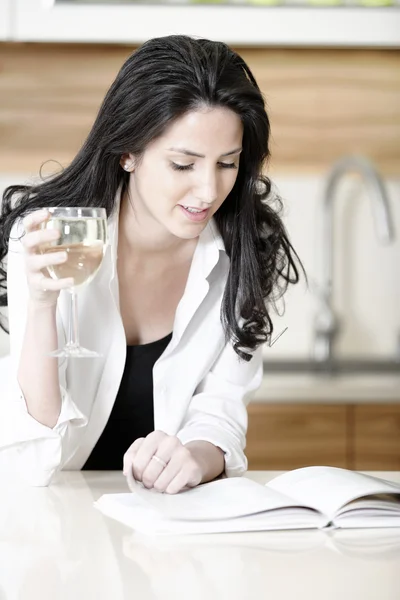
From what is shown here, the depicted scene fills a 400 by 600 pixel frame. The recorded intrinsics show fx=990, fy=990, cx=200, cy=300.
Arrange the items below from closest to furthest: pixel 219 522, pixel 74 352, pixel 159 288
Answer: pixel 219 522
pixel 74 352
pixel 159 288

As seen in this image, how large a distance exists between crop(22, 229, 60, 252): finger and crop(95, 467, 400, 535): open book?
363mm

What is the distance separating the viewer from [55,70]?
10.6 feet

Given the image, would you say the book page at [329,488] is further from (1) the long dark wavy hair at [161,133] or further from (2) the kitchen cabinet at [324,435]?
(2) the kitchen cabinet at [324,435]

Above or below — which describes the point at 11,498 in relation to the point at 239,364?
below

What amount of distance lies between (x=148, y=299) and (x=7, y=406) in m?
0.48

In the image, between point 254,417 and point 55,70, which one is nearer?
point 254,417

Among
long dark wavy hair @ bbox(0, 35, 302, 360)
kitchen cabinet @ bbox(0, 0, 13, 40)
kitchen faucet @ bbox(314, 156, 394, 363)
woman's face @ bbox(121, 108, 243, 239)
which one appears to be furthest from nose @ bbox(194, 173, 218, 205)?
kitchen faucet @ bbox(314, 156, 394, 363)

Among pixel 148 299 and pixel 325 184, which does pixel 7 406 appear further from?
pixel 325 184

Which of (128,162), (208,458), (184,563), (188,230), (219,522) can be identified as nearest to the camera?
(184,563)

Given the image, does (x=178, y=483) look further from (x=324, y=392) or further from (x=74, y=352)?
(x=324, y=392)

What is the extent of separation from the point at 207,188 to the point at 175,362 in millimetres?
418

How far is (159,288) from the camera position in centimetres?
203

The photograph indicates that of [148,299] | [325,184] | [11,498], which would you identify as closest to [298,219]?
[325,184]

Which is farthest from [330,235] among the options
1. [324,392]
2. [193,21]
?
[193,21]
